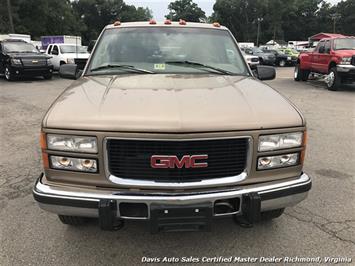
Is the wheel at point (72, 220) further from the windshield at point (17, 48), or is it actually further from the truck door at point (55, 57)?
the truck door at point (55, 57)

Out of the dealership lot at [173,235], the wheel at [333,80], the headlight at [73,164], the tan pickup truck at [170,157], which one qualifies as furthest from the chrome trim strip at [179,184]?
the wheel at [333,80]

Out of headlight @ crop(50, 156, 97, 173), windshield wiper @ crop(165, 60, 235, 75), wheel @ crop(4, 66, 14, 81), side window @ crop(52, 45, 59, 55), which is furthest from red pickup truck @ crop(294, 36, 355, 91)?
wheel @ crop(4, 66, 14, 81)

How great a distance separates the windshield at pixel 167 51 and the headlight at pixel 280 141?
1359mm

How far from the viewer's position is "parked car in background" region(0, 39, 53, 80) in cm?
1580

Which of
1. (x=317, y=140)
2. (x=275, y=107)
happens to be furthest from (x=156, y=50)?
(x=317, y=140)

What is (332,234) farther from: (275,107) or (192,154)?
(192,154)

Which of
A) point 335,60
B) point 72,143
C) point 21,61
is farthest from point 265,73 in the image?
point 21,61

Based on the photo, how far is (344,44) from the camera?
13.9 m

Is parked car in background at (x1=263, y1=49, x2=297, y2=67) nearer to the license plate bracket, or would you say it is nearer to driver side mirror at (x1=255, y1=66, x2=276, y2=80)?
driver side mirror at (x1=255, y1=66, x2=276, y2=80)

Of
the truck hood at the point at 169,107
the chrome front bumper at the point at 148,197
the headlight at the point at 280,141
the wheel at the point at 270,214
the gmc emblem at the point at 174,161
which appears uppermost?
the truck hood at the point at 169,107

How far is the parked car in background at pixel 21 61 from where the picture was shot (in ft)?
51.8

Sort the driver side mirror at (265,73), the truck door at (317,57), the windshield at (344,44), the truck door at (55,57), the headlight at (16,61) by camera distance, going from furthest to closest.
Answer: the truck door at (55,57) < the headlight at (16,61) < the truck door at (317,57) < the windshield at (344,44) < the driver side mirror at (265,73)

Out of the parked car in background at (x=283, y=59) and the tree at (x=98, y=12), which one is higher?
the tree at (x=98, y=12)

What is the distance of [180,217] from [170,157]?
412 millimetres
